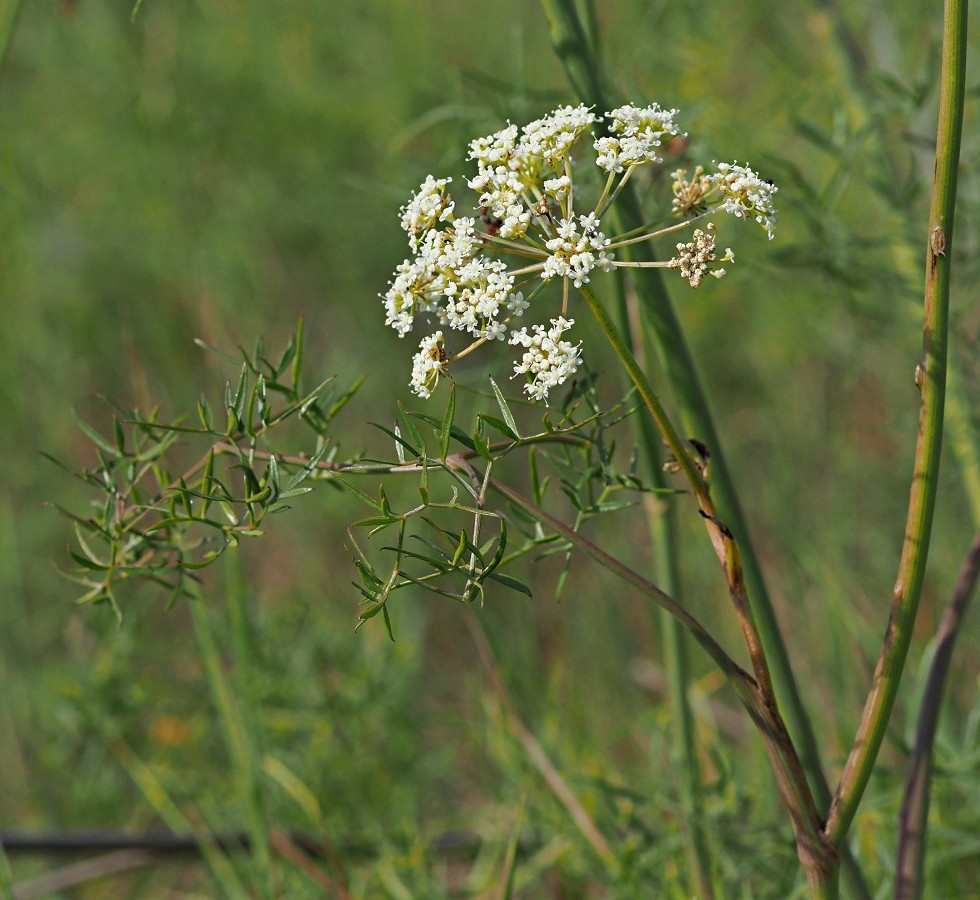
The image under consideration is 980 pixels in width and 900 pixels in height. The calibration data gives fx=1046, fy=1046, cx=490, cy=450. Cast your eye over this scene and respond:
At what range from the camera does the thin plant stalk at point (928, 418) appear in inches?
30.9

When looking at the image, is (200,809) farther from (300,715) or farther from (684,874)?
(684,874)

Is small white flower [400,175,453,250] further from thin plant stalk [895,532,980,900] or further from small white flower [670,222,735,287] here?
thin plant stalk [895,532,980,900]

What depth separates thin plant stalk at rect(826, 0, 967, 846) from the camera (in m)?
0.79

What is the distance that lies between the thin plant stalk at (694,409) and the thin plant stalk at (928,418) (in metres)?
0.16

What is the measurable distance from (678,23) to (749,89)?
1.69 m

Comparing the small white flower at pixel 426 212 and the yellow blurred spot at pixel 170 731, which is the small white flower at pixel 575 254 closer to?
the small white flower at pixel 426 212

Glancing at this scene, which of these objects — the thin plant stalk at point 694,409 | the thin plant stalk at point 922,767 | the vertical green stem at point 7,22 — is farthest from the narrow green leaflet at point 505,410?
the vertical green stem at point 7,22

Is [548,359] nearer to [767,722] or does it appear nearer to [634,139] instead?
[634,139]

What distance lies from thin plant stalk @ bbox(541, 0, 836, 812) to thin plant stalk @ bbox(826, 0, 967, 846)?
16 centimetres

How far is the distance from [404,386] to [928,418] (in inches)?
114

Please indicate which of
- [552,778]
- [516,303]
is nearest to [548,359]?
[516,303]

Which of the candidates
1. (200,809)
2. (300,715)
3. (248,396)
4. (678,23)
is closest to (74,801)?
(200,809)

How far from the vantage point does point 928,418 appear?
815 mm

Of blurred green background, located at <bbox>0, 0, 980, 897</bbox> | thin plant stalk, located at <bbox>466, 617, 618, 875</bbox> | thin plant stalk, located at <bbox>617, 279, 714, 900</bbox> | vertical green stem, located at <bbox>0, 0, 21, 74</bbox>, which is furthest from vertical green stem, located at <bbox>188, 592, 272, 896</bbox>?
vertical green stem, located at <bbox>0, 0, 21, 74</bbox>
